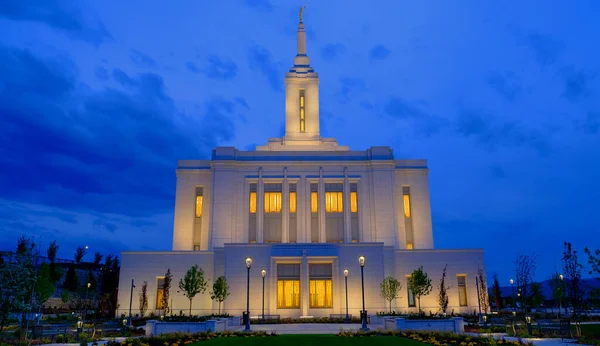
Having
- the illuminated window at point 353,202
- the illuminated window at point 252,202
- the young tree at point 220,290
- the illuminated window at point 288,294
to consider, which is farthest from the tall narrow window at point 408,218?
the young tree at point 220,290

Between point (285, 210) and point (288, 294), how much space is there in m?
9.78

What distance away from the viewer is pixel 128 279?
41.9 meters

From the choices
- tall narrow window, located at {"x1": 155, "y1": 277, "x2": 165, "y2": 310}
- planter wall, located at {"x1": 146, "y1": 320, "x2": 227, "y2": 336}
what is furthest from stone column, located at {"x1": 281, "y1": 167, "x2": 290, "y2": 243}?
planter wall, located at {"x1": 146, "y1": 320, "x2": 227, "y2": 336}

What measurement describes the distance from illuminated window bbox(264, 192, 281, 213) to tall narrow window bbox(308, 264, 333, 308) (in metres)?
9.03

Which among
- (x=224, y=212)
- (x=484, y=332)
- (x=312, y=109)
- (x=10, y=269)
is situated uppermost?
(x=312, y=109)

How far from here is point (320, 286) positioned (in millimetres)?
40844

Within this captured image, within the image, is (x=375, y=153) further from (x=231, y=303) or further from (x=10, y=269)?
(x=10, y=269)

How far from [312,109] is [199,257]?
23341 millimetres

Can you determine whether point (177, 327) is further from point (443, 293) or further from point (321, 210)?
point (321, 210)

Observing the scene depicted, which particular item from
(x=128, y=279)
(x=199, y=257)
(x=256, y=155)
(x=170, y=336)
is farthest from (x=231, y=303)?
(x=170, y=336)

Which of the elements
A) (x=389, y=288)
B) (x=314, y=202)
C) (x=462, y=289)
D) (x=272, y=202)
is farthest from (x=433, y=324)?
(x=272, y=202)

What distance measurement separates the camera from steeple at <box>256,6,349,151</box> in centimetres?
5441

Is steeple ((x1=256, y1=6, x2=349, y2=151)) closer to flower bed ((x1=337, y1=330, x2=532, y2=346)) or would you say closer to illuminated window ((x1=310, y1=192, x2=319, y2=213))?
illuminated window ((x1=310, y1=192, x2=319, y2=213))

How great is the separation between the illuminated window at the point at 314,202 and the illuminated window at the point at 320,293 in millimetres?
9170
